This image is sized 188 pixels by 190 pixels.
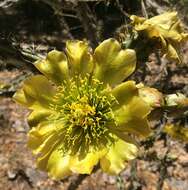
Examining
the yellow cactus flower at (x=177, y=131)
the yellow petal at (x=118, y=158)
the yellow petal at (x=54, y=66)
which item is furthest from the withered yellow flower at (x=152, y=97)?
the yellow cactus flower at (x=177, y=131)

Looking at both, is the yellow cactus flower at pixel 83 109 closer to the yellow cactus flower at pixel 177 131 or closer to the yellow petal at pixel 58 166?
the yellow petal at pixel 58 166

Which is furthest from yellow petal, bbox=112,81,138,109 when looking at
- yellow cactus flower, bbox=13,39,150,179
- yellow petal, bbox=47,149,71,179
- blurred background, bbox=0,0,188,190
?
blurred background, bbox=0,0,188,190

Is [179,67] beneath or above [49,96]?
beneath

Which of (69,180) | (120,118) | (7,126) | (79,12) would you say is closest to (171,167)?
(69,180)

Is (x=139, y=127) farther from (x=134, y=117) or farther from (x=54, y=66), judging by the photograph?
(x=54, y=66)

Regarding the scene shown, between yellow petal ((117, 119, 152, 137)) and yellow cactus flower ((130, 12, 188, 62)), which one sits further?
yellow cactus flower ((130, 12, 188, 62))

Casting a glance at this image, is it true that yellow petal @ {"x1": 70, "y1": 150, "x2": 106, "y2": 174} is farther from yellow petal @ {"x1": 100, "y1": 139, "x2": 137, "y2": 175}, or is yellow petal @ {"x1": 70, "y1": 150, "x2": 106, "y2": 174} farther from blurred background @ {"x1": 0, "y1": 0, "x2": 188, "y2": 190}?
blurred background @ {"x1": 0, "y1": 0, "x2": 188, "y2": 190}

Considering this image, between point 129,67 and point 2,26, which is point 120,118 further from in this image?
point 2,26
